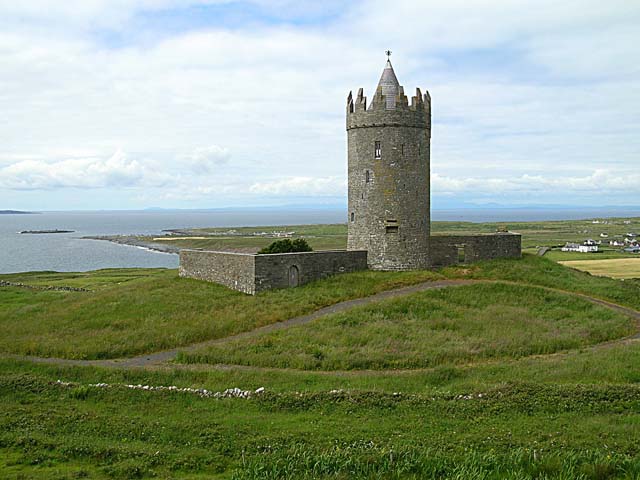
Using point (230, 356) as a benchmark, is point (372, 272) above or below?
above

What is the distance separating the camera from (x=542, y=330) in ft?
71.5

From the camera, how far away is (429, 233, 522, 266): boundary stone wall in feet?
102

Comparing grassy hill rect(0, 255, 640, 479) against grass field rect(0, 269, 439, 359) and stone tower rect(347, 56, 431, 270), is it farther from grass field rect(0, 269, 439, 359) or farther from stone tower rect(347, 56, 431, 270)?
stone tower rect(347, 56, 431, 270)

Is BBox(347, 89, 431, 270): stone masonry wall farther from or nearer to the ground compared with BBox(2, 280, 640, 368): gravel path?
farther from the ground

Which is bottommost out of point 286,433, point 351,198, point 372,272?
point 286,433

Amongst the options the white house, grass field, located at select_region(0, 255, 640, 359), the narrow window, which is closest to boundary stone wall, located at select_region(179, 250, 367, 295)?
grass field, located at select_region(0, 255, 640, 359)

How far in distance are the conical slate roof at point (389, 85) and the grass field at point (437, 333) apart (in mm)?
9946

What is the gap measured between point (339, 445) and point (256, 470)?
76.1 inches

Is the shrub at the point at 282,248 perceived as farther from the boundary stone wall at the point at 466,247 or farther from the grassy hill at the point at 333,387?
the boundary stone wall at the point at 466,247

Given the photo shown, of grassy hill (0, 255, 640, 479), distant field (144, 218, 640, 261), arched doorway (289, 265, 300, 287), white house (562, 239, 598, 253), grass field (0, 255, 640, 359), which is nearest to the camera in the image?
grassy hill (0, 255, 640, 479)

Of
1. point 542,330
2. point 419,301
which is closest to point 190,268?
point 419,301

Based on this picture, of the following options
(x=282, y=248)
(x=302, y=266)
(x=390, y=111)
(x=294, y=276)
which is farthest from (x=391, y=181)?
(x=294, y=276)

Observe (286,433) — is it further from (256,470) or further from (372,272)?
(372,272)

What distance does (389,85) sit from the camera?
2958cm
